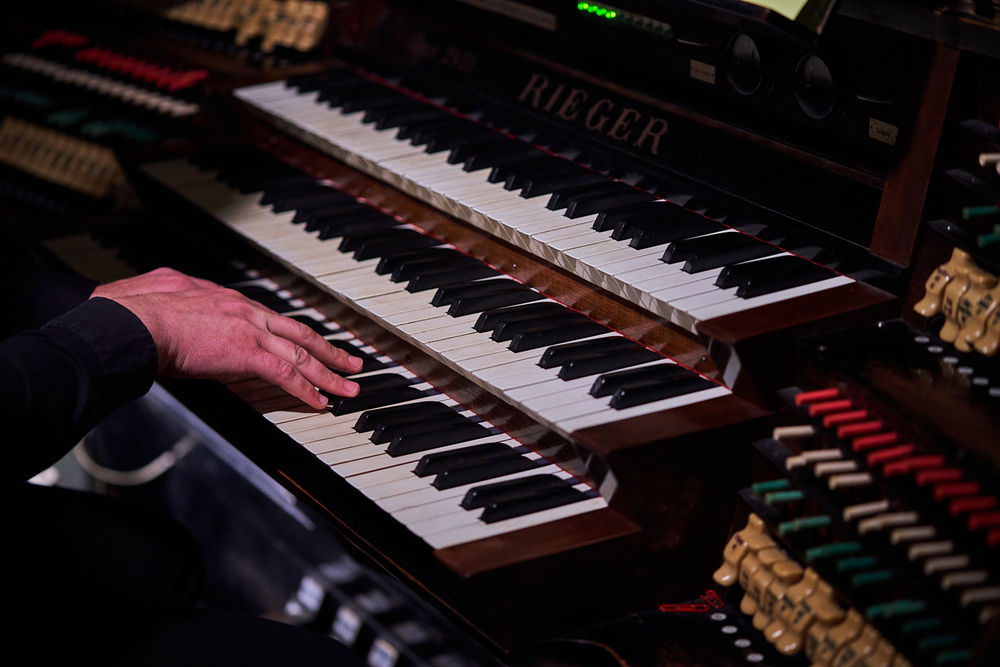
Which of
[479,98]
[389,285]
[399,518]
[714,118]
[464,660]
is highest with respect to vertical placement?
[714,118]

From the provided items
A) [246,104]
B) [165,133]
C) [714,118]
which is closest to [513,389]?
[714,118]

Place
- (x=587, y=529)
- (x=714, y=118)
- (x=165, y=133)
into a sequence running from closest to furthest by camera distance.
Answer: (x=587, y=529) → (x=714, y=118) → (x=165, y=133)

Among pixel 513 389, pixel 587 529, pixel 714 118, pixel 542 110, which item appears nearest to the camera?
pixel 587 529

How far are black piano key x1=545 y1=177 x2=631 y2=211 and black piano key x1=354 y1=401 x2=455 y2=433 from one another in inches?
A: 18.1

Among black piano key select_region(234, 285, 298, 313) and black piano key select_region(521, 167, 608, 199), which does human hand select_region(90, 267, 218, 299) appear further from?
black piano key select_region(521, 167, 608, 199)

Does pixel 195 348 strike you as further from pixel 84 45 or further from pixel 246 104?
pixel 84 45

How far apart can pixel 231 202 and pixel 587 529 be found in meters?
1.39

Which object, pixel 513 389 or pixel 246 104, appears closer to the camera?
pixel 513 389

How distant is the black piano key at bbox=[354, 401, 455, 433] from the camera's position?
5.79 feet

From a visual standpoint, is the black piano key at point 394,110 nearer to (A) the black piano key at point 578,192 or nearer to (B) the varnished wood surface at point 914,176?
(A) the black piano key at point 578,192

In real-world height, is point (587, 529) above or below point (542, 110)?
below

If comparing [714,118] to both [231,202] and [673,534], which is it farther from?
[231,202]

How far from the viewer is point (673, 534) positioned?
5.14 feet

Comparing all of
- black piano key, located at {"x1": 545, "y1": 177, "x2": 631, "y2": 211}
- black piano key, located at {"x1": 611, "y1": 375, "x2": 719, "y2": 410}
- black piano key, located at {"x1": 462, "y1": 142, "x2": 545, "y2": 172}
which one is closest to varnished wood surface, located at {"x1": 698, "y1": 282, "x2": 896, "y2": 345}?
black piano key, located at {"x1": 611, "y1": 375, "x2": 719, "y2": 410}
